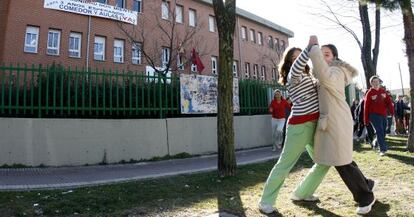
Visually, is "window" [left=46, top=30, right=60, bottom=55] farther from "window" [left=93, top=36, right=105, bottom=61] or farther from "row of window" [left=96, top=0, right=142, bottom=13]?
"row of window" [left=96, top=0, right=142, bottom=13]

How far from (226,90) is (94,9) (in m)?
21.7

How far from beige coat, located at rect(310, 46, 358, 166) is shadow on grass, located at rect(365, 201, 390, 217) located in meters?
0.66

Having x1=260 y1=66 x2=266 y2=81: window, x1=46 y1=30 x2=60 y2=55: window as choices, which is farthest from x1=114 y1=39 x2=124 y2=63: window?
x1=260 y1=66 x2=266 y2=81: window

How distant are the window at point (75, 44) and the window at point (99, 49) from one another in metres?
1.08

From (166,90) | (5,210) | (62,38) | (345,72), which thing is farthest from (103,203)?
(62,38)

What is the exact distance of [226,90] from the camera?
739 cm

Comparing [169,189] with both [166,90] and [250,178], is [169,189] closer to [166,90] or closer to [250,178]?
[250,178]

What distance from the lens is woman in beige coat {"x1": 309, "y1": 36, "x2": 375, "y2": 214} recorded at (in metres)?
4.68

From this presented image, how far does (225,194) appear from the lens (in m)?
6.21

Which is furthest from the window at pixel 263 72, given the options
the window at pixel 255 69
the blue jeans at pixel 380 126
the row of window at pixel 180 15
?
the blue jeans at pixel 380 126

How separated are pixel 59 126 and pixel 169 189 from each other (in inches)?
151

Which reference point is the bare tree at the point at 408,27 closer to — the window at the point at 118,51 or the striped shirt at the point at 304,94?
the striped shirt at the point at 304,94

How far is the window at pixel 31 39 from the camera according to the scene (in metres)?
24.1

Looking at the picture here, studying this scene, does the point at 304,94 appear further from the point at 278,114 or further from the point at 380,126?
the point at 278,114
